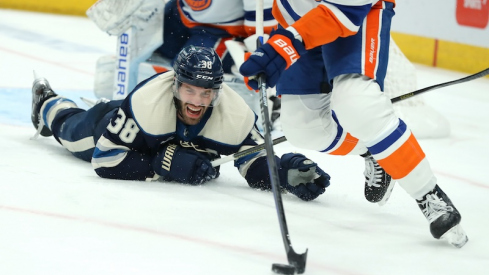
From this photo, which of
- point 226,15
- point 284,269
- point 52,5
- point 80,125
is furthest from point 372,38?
point 52,5

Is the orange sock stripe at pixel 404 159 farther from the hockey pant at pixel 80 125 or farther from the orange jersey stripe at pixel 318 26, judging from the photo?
the hockey pant at pixel 80 125

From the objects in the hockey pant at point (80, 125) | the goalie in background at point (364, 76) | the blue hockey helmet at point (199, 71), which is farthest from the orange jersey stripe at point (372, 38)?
the hockey pant at point (80, 125)

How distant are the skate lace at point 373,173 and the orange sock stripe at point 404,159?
364 millimetres

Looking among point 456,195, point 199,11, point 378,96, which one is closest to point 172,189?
point 378,96

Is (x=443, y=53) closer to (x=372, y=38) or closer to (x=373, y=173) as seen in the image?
(x=373, y=173)

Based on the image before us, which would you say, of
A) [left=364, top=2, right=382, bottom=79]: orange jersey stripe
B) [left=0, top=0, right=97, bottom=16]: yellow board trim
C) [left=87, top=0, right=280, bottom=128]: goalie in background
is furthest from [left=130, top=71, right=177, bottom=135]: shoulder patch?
[left=0, top=0, right=97, bottom=16]: yellow board trim

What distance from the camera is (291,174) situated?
7.91 feet

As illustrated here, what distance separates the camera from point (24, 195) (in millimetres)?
2203

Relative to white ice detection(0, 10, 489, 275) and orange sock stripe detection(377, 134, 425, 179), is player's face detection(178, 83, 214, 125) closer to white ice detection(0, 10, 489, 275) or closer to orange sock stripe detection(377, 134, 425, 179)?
white ice detection(0, 10, 489, 275)

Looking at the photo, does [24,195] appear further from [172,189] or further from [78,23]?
[78,23]

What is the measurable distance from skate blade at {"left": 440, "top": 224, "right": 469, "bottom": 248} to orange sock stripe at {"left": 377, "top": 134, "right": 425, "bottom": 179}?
18 cm

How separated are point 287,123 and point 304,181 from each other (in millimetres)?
198

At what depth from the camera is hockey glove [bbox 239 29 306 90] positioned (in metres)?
1.86

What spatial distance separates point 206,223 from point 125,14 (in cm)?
194
